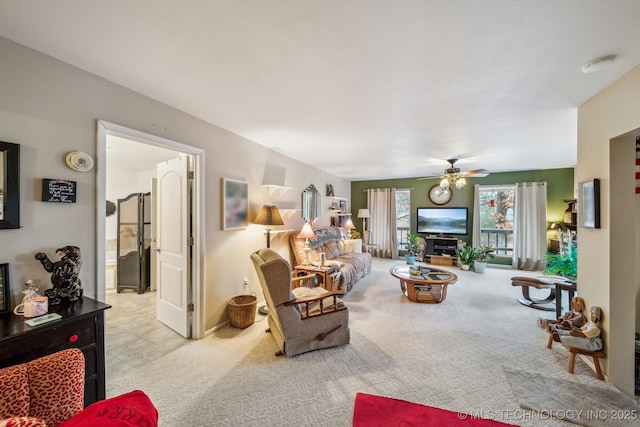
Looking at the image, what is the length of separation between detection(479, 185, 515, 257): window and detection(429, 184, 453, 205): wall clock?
2.45 feet

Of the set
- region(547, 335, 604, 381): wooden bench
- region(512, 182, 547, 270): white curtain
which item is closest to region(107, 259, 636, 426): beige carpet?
region(547, 335, 604, 381): wooden bench

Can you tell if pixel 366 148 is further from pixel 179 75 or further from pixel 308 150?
pixel 179 75

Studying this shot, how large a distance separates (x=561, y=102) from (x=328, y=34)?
90.2 inches

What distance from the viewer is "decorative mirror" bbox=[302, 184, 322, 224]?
4.95 metres

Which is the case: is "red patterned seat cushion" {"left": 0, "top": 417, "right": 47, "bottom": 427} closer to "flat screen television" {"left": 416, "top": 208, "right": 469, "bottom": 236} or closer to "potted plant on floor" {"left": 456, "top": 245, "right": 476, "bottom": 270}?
"potted plant on floor" {"left": 456, "top": 245, "right": 476, "bottom": 270}

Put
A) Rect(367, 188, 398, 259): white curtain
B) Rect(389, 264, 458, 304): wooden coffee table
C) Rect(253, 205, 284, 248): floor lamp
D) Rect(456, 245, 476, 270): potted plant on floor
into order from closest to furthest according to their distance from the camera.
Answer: Rect(253, 205, 284, 248): floor lamp → Rect(389, 264, 458, 304): wooden coffee table → Rect(456, 245, 476, 270): potted plant on floor → Rect(367, 188, 398, 259): white curtain

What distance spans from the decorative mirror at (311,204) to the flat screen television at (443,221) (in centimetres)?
309

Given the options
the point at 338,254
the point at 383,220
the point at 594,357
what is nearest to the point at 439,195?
the point at 383,220

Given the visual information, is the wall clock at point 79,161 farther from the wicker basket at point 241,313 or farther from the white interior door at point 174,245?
the wicker basket at point 241,313

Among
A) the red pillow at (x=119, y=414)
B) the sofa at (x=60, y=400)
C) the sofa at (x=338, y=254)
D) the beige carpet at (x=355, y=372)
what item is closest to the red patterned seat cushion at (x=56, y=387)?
the sofa at (x=60, y=400)

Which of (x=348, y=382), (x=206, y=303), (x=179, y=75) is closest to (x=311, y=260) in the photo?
(x=206, y=303)

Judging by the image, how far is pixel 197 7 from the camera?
118 centimetres

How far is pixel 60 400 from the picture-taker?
973 millimetres

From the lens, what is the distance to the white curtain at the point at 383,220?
7074 mm
